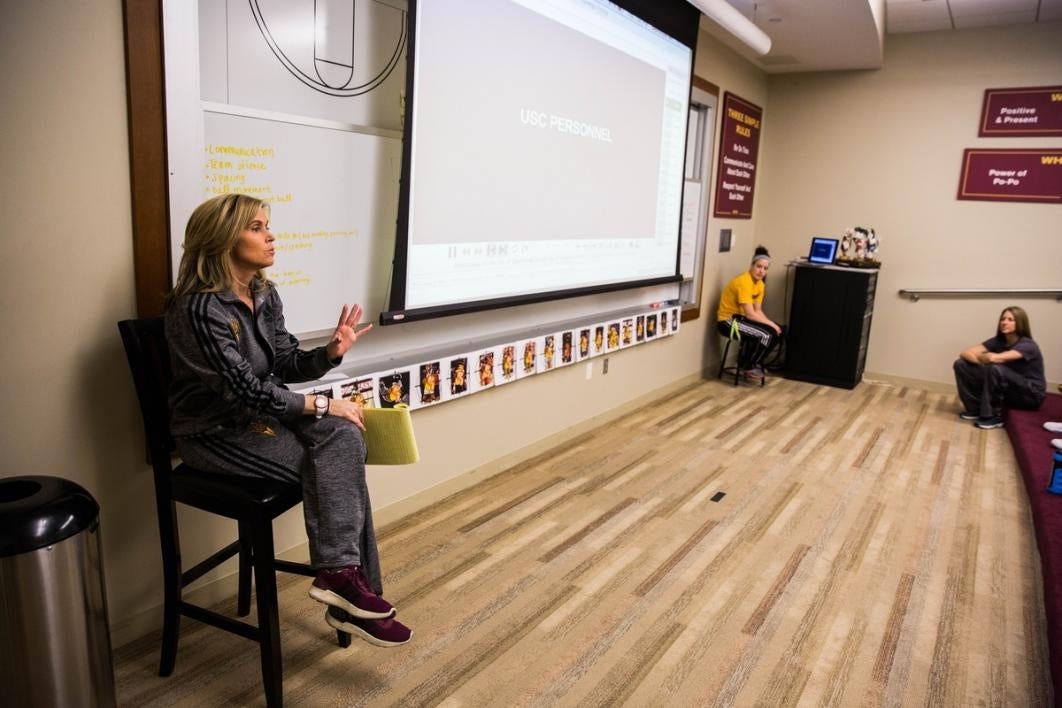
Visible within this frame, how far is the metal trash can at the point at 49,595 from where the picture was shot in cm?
153

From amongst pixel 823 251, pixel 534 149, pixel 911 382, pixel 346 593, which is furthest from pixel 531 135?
pixel 911 382

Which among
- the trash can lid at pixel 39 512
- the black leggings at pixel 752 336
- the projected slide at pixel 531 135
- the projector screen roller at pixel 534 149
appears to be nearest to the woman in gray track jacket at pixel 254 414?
the trash can lid at pixel 39 512

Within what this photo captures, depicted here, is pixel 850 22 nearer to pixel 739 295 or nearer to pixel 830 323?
pixel 739 295

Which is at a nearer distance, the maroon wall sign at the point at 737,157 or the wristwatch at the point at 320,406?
the wristwatch at the point at 320,406

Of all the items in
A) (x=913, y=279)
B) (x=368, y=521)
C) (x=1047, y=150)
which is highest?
(x=1047, y=150)

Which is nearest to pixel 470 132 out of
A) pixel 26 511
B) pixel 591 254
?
pixel 591 254

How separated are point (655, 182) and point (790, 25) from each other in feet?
4.68

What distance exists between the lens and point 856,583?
275 centimetres

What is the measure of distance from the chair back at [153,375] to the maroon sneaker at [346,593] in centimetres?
52

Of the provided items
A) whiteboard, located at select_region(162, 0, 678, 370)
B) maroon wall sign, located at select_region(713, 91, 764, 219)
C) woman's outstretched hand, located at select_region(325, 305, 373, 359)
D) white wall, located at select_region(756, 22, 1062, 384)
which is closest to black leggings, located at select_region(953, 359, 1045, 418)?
white wall, located at select_region(756, 22, 1062, 384)

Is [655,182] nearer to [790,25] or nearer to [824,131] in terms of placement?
[790,25]

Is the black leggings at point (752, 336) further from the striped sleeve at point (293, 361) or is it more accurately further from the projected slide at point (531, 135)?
the striped sleeve at point (293, 361)

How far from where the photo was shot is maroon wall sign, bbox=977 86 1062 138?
5242 millimetres

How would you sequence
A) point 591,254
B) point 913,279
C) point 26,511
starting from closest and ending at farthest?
point 26,511 → point 591,254 → point 913,279
